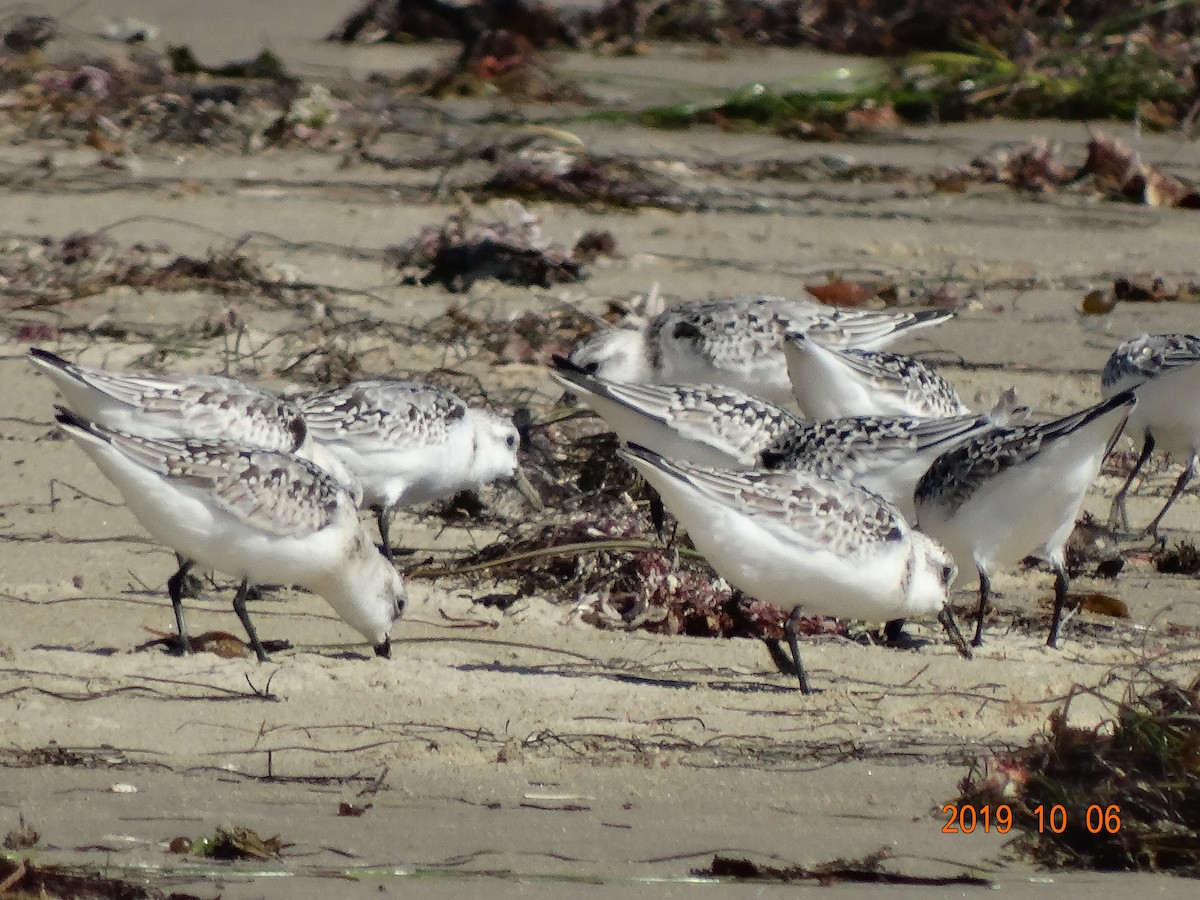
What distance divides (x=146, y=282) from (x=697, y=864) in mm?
5772

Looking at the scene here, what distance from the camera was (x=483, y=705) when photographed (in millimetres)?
4988

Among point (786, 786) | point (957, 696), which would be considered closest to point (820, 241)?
point (957, 696)

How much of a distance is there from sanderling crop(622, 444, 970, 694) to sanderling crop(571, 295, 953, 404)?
2.30 meters

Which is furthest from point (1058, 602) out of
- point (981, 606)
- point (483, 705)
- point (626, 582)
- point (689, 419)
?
point (483, 705)

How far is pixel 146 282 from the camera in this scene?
9.09m

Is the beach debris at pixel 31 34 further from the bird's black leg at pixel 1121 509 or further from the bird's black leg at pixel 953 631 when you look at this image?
the bird's black leg at pixel 953 631

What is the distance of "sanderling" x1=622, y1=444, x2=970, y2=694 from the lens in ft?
17.6

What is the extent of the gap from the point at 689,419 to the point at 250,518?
69.8 inches

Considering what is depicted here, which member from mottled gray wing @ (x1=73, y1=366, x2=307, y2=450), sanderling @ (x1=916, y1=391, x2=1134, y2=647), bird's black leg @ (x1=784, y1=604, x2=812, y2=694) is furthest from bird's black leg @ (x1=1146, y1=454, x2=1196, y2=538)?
mottled gray wing @ (x1=73, y1=366, x2=307, y2=450)

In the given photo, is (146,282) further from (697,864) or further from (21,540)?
(697,864)

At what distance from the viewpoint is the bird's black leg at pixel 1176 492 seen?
274 inches

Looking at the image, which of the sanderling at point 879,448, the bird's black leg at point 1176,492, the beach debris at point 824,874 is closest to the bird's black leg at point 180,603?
the sanderling at point 879,448

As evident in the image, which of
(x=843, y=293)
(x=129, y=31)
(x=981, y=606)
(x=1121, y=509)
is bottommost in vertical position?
(x=129, y=31)
